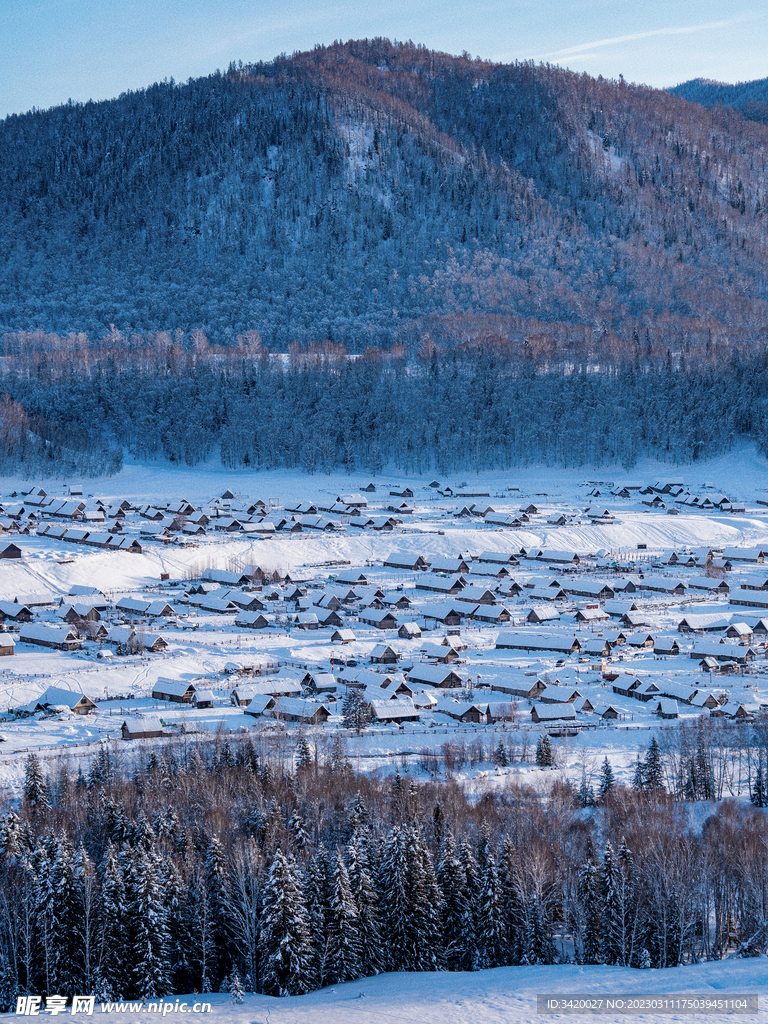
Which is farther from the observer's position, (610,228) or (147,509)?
(610,228)

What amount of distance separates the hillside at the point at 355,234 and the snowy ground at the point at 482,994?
355 ft

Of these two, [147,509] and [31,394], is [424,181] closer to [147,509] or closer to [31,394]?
[31,394]

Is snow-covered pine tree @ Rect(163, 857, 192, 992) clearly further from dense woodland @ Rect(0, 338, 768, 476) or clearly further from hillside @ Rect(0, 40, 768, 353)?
hillside @ Rect(0, 40, 768, 353)

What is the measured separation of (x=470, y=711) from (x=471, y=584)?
837 inches

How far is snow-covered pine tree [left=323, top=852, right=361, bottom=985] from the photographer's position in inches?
858

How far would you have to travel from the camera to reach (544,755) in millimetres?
32188

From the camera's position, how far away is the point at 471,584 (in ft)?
190

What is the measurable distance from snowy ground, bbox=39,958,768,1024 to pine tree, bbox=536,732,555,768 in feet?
35.4

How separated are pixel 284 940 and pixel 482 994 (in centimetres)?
382

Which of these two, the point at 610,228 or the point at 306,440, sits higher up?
the point at 610,228

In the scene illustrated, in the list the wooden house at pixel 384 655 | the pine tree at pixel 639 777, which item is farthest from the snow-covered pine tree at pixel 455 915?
the wooden house at pixel 384 655

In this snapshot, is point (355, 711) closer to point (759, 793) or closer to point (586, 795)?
point (586, 795)

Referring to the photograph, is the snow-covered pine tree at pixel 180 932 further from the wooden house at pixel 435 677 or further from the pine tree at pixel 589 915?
the wooden house at pixel 435 677

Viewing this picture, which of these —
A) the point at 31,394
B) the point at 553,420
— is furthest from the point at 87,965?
the point at 31,394
